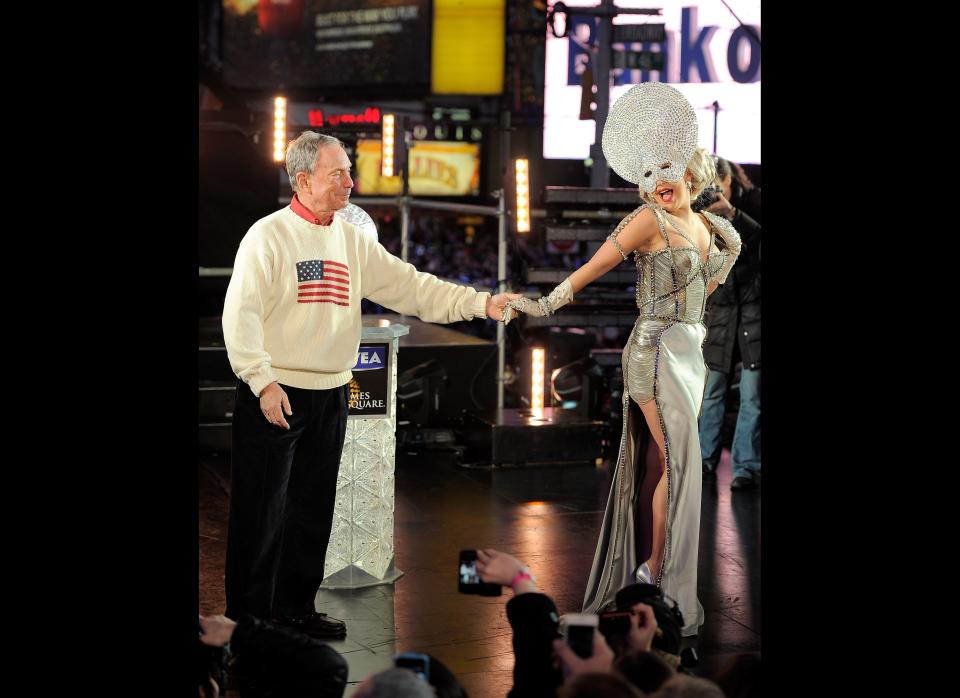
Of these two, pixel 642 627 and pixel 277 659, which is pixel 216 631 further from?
pixel 642 627

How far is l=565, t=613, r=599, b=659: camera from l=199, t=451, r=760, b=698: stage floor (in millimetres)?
894

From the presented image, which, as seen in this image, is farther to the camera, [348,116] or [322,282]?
[348,116]

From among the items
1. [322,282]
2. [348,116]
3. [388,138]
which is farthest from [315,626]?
[348,116]

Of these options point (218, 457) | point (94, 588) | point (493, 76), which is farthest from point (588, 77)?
point (94, 588)

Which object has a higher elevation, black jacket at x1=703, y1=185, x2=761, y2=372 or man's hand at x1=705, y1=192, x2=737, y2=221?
man's hand at x1=705, y1=192, x2=737, y2=221

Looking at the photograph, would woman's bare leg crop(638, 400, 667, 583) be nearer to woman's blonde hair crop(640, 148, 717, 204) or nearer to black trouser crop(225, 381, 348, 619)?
woman's blonde hair crop(640, 148, 717, 204)

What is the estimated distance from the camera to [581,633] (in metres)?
2.90

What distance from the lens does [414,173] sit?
1955 cm

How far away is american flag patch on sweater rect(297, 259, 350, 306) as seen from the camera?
3.84 meters

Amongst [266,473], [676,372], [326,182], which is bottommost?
[266,473]

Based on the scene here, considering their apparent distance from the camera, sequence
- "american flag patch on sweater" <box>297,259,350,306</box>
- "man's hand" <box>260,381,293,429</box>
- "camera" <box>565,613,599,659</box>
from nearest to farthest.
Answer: "camera" <box>565,613,599,659</box> < "man's hand" <box>260,381,293,429</box> < "american flag patch on sweater" <box>297,259,350,306</box>

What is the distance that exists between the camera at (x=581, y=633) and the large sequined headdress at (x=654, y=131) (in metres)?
1.72

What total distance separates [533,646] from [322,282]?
1495 mm

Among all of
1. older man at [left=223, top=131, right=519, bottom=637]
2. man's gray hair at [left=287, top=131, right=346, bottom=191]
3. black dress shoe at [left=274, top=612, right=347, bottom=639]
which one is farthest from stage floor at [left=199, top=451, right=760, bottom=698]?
man's gray hair at [left=287, top=131, right=346, bottom=191]
